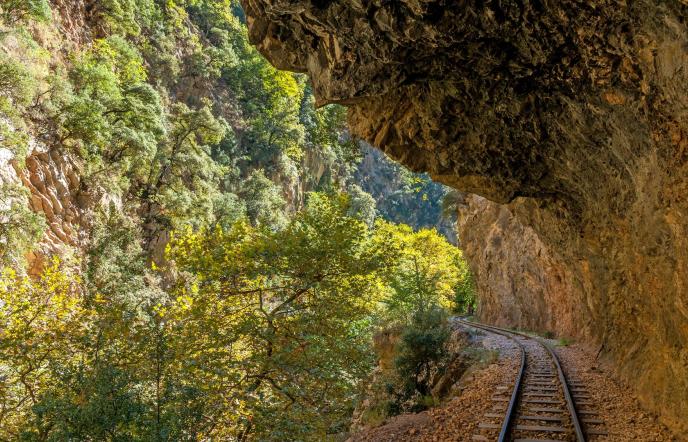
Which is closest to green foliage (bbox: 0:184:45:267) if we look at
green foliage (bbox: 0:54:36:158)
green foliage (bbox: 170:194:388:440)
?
green foliage (bbox: 0:54:36:158)

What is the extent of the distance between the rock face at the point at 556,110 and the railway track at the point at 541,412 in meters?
1.22

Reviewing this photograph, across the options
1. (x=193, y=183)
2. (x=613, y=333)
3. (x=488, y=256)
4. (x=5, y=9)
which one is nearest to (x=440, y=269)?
(x=488, y=256)

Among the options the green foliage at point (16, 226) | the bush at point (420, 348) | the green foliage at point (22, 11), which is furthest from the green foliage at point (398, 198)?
the bush at point (420, 348)

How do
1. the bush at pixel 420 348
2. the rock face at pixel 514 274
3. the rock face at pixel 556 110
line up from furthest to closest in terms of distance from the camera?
1. the rock face at pixel 514 274
2. the bush at pixel 420 348
3. the rock face at pixel 556 110

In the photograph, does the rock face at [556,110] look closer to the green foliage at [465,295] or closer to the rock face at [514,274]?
the rock face at [514,274]

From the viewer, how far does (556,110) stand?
7.57 meters

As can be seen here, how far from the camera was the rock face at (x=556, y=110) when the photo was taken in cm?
556

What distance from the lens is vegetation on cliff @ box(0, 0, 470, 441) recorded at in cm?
787

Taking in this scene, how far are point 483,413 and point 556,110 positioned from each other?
5.71m

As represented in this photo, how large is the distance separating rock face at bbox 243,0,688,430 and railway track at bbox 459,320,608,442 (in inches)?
48.2

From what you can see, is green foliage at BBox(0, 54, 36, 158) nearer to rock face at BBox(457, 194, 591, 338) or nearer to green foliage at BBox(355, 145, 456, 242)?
rock face at BBox(457, 194, 591, 338)

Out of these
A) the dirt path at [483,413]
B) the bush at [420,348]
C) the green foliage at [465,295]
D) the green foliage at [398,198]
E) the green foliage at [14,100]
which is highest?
the green foliage at [398,198]

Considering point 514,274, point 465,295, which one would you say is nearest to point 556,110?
Answer: point 514,274

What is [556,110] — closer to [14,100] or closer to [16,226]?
[16,226]
